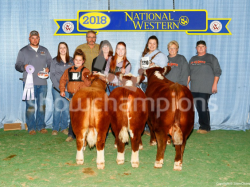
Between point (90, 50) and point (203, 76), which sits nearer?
point (90, 50)

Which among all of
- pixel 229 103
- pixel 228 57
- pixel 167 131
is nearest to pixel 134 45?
pixel 228 57

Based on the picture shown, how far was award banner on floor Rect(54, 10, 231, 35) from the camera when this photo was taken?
19.5 ft

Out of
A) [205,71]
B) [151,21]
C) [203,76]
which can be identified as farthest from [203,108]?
[151,21]

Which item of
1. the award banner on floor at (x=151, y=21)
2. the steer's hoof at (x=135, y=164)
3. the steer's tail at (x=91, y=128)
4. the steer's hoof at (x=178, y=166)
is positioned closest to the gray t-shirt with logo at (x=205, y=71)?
the award banner on floor at (x=151, y=21)

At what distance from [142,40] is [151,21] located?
0.47 m

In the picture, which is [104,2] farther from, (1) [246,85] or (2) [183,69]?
(1) [246,85]

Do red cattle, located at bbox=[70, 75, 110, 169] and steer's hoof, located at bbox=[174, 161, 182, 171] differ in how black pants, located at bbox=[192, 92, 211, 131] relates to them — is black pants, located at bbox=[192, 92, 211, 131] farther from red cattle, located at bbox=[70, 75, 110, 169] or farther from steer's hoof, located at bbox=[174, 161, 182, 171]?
red cattle, located at bbox=[70, 75, 110, 169]

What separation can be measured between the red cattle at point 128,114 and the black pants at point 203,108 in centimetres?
253

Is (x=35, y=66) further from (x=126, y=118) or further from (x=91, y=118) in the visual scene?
(x=126, y=118)

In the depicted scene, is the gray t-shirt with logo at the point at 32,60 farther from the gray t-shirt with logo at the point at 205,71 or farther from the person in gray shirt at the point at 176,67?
the gray t-shirt with logo at the point at 205,71

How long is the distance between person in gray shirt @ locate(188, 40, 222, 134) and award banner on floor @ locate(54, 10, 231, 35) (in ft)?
2.15

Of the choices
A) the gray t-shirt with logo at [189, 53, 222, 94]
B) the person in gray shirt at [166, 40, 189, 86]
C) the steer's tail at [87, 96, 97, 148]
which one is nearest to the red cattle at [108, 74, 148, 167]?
the steer's tail at [87, 96, 97, 148]

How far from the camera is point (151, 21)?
5977mm

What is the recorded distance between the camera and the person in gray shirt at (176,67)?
5211mm
